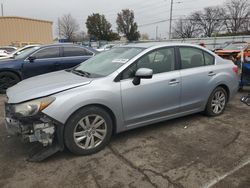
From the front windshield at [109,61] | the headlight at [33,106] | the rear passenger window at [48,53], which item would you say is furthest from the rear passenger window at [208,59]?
the rear passenger window at [48,53]

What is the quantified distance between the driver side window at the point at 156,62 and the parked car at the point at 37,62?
4.59 m

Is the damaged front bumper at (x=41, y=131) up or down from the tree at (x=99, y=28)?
down

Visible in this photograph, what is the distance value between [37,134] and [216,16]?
220 feet

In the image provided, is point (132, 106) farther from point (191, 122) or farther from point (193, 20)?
point (193, 20)

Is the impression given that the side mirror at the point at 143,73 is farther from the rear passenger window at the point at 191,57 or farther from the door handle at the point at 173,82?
the rear passenger window at the point at 191,57

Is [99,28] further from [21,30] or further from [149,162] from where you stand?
[149,162]

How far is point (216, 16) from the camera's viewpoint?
6203cm

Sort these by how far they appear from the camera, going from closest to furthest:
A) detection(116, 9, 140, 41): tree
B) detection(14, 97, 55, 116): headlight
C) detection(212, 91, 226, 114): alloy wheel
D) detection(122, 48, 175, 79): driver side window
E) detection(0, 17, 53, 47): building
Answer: detection(14, 97, 55, 116): headlight → detection(122, 48, 175, 79): driver side window → detection(212, 91, 226, 114): alloy wheel → detection(0, 17, 53, 47): building → detection(116, 9, 140, 41): tree

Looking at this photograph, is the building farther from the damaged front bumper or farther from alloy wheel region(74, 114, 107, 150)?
alloy wheel region(74, 114, 107, 150)

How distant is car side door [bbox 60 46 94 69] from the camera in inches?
316

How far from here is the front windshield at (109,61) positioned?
150 inches

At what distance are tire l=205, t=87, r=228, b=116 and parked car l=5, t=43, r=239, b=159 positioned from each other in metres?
0.02

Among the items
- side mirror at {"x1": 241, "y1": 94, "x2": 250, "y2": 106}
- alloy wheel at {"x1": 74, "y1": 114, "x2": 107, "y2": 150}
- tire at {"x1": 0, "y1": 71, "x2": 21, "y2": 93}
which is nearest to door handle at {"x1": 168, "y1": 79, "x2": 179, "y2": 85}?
alloy wheel at {"x1": 74, "y1": 114, "x2": 107, "y2": 150}

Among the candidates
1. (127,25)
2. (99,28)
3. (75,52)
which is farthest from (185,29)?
(75,52)
